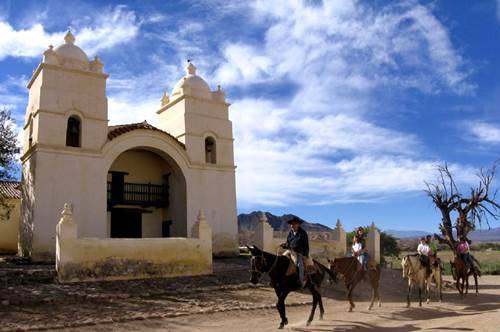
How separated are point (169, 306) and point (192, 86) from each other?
51.6 feet

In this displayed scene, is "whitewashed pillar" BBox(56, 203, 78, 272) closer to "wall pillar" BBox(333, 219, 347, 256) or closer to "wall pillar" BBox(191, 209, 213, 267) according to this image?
"wall pillar" BBox(191, 209, 213, 267)

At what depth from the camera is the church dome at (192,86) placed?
88.0 feet

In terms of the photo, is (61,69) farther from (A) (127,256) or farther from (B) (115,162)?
(A) (127,256)

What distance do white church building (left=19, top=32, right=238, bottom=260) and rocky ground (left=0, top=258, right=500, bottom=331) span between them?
18.6 feet

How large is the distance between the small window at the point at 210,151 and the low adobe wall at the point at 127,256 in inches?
337

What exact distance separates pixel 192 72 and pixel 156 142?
5540 millimetres

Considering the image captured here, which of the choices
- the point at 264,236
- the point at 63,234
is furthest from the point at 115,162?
the point at 63,234

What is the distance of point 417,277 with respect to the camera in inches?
621

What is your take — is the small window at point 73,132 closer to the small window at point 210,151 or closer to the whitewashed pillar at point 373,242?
the small window at point 210,151

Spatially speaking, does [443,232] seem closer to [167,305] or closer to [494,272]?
[494,272]

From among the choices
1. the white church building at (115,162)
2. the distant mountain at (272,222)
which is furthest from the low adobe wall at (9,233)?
the distant mountain at (272,222)

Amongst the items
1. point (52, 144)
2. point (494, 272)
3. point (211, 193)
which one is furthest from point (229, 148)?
point (494, 272)

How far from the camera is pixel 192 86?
27.0 m

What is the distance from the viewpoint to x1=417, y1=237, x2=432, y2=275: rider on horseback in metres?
16.0
